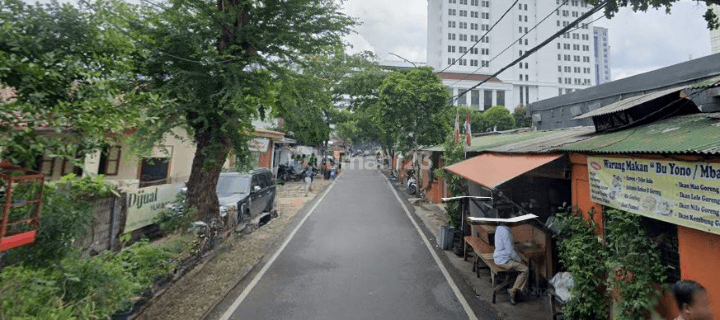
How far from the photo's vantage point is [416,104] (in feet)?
60.9

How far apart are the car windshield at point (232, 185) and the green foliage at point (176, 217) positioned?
1.91 meters

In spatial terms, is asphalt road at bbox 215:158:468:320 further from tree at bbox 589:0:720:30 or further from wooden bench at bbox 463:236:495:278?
tree at bbox 589:0:720:30

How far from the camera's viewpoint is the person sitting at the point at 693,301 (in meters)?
2.45

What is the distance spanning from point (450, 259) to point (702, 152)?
5.65 m

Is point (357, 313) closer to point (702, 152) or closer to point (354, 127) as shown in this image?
point (702, 152)

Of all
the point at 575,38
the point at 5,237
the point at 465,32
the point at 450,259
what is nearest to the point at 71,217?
the point at 5,237

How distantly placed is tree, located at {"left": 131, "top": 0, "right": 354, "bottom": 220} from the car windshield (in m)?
2.32

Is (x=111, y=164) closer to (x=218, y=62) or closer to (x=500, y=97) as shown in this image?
(x=218, y=62)

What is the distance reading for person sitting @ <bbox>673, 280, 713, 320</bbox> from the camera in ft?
8.02

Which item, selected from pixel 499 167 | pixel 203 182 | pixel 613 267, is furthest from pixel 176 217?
pixel 613 267

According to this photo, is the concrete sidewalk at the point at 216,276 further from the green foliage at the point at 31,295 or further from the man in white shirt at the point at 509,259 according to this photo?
the man in white shirt at the point at 509,259

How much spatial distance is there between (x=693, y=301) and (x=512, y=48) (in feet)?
262

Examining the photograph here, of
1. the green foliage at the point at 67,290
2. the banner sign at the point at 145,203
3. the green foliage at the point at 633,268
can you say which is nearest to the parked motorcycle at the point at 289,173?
the banner sign at the point at 145,203

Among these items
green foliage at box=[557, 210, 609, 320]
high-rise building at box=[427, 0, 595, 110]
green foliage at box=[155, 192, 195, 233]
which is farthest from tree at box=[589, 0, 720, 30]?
high-rise building at box=[427, 0, 595, 110]
